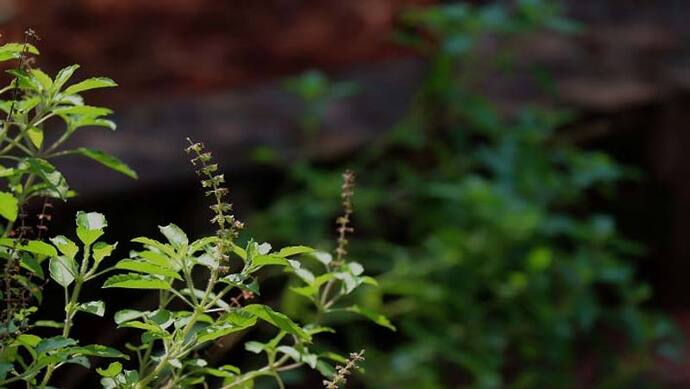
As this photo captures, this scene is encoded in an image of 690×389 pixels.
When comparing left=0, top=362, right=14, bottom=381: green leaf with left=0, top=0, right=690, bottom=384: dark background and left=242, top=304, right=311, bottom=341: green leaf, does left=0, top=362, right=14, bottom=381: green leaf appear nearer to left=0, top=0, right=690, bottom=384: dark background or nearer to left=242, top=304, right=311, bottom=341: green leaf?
left=242, top=304, right=311, bottom=341: green leaf

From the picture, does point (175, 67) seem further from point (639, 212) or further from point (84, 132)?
point (639, 212)

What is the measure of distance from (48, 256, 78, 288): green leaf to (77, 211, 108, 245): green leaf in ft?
0.10

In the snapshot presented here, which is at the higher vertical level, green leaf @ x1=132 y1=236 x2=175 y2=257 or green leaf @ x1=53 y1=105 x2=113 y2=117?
green leaf @ x1=53 y1=105 x2=113 y2=117

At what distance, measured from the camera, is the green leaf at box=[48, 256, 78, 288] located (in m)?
1.11

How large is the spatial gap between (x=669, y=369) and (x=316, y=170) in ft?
5.39

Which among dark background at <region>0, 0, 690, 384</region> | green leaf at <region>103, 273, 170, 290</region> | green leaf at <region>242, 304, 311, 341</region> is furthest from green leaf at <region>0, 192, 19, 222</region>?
dark background at <region>0, 0, 690, 384</region>

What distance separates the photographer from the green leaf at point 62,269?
1.11 metres

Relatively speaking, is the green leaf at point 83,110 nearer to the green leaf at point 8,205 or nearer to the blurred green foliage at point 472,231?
the green leaf at point 8,205

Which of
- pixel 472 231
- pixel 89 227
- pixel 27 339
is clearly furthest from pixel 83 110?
pixel 472 231

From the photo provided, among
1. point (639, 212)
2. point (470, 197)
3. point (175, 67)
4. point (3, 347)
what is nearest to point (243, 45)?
point (175, 67)

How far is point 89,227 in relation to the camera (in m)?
1.10

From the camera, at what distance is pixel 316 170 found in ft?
12.2

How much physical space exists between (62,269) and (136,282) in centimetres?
11

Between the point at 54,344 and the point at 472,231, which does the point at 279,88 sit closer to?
the point at 472,231
